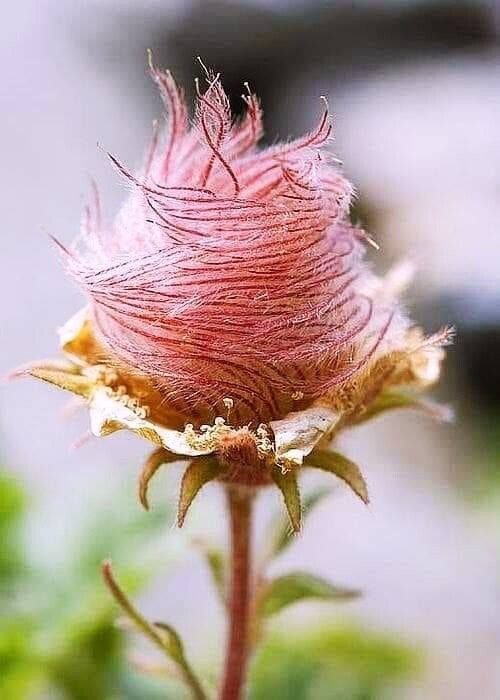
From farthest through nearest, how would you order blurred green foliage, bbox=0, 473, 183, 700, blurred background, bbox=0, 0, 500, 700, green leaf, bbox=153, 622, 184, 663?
blurred background, bbox=0, 0, 500, 700 < blurred green foliage, bbox=0, 473, 183, 700 < green leaf, bbox=153, 622, 184, 663

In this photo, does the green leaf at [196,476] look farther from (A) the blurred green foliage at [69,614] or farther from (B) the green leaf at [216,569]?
(A) the blurred green foliage at [69,614]

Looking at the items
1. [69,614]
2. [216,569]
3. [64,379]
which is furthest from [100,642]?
[64,379]

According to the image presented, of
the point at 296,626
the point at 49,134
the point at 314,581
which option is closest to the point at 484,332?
the point at 296,626

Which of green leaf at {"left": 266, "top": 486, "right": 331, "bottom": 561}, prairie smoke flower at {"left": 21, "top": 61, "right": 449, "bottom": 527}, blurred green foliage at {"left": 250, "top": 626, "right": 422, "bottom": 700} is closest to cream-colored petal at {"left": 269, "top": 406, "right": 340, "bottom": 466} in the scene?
prairie smoke flower at {"left": 21, "top": 61, "right": 449, "bottom": 527}

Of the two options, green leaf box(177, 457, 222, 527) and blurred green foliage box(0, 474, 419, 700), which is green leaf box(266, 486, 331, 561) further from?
blurred green foliage box(0, 474, 419, 700)

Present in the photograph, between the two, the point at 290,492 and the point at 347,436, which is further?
the point at 347,436

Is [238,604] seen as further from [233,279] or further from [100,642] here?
[100,642]
